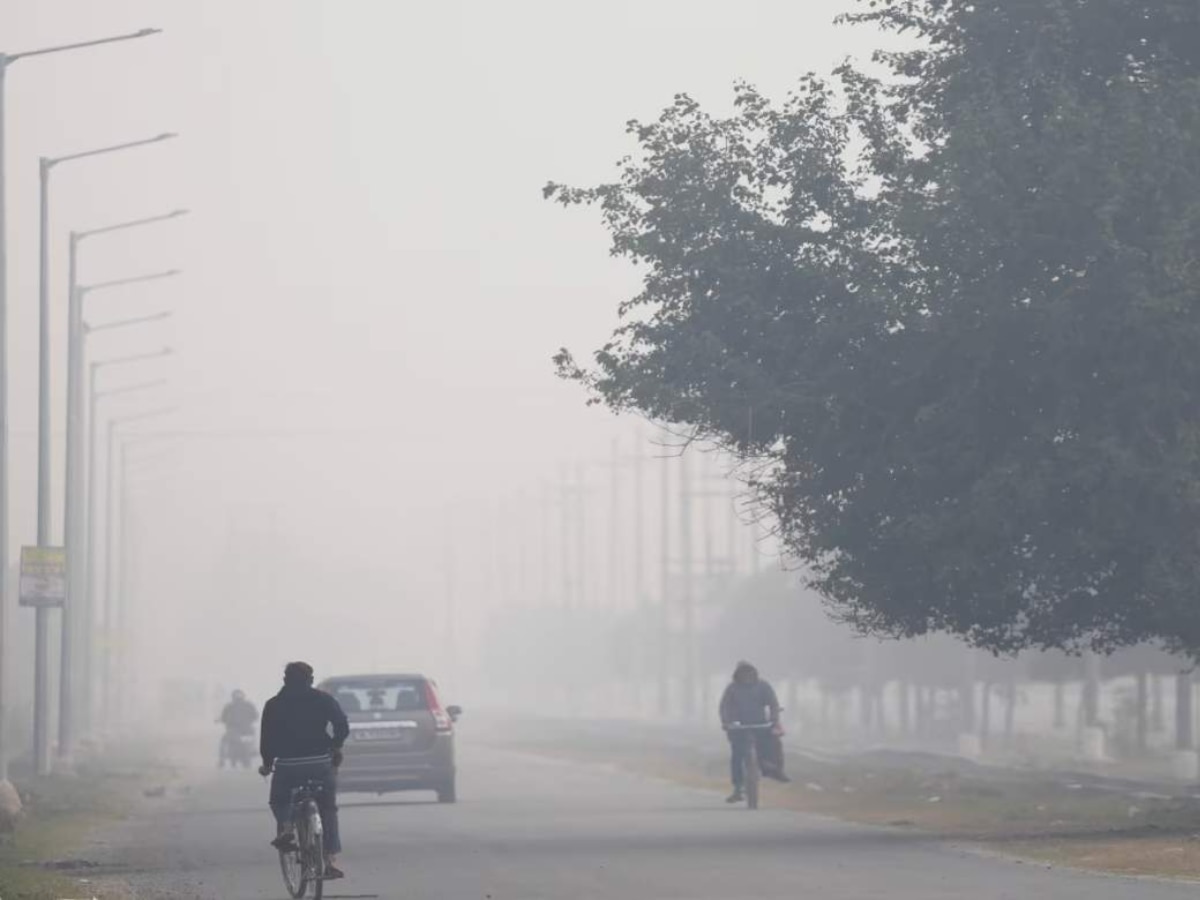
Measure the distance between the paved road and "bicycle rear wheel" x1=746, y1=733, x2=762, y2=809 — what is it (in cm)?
51

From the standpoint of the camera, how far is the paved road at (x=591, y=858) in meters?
20.2

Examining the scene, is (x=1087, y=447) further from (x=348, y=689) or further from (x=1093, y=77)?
(x=348, y=689)

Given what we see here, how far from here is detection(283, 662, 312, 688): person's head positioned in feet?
65.6

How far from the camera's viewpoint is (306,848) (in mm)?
19625

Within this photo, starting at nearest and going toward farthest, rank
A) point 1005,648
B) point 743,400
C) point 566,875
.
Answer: point 566,875, point 743,400, point 1005,648

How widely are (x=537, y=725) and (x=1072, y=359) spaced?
297ft

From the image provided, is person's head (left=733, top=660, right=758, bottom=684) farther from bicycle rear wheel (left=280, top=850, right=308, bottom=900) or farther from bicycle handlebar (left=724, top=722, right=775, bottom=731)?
bicycle rear wheel (left=280, top=850, right=308, bottom=900)

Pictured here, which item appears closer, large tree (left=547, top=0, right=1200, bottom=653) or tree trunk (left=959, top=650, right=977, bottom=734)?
large tree (left=547, top=0, right=1200, bottom=653)

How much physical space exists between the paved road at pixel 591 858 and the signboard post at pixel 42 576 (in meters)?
3.62

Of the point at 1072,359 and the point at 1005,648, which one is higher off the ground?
the point at 1072,359

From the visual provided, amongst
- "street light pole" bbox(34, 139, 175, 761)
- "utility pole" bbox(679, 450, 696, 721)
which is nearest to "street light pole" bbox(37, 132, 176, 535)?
"street light pole" bbox(34, 139, 175, 761)

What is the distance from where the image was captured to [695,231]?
27.9m

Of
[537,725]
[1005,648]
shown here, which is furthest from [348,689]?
[537,725]

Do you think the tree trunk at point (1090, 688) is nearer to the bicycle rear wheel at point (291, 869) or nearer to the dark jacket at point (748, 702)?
the dark jacket at point (748, 702)
